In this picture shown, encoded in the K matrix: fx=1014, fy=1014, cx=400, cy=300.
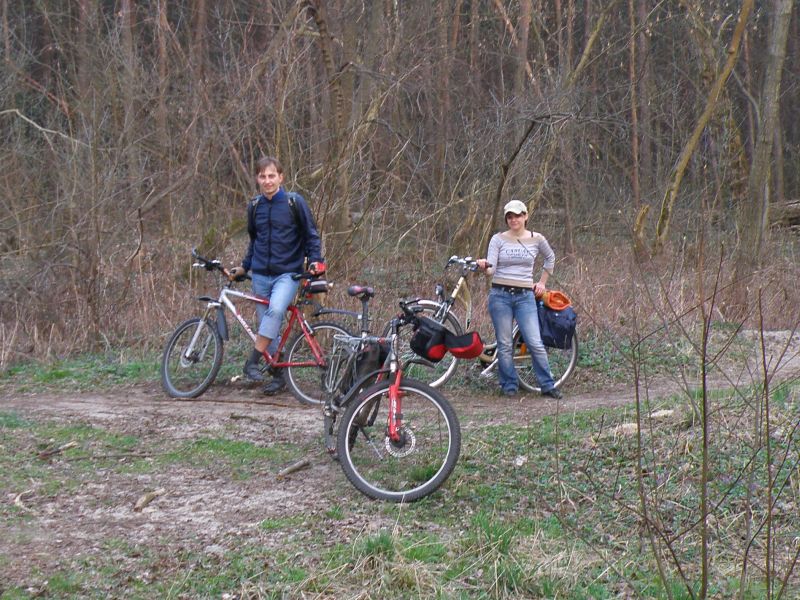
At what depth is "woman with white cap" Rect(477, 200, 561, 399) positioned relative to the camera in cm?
850

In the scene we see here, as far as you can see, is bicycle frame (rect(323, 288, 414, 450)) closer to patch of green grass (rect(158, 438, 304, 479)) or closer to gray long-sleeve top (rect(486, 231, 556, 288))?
patch of green grass (rect(158, 438, 304, 479))

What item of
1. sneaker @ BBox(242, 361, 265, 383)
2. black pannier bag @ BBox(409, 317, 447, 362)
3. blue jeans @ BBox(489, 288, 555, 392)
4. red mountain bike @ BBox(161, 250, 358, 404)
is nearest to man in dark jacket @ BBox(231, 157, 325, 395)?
red mountain bike @ BBox(161, 250, 358, 404)

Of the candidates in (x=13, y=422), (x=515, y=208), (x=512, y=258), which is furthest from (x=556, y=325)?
(x=13, y=422)

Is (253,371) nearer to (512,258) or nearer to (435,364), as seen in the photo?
(435,364)

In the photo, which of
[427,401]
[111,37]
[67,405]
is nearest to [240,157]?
[111,37]

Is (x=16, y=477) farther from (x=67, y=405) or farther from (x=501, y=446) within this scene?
(x=501, y=446)

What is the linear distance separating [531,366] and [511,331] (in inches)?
19.8

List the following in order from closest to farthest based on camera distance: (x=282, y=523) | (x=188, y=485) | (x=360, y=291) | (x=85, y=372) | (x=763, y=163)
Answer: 1. (x=282, y=523)
2. (x=188, y=485)
3. (x=360, y=291)
4. (x=85, y=372)
5. (x=763, y=163)

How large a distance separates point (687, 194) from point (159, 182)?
8956 millimetres

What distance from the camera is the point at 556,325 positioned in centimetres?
878

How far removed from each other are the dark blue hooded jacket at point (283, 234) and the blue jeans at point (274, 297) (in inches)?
3.0

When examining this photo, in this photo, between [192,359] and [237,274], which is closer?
[237,274]

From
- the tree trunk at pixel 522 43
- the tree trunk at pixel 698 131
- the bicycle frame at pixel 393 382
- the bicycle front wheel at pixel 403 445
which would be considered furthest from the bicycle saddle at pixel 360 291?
the tree trunk at pixel 522 43

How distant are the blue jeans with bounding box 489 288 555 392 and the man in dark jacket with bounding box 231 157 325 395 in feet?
5.13
